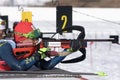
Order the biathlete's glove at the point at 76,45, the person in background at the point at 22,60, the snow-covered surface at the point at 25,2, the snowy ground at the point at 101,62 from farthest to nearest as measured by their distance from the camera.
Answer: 1. the snow-covered surface at the point at 25,2
2. the snowy ground at the point at 101,62
3. the biathlete's glove at the point at 76,45
4. the person in background at the point at 22,60

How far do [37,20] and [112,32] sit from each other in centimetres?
358

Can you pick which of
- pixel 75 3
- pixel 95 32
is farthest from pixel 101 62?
pixel 75 3

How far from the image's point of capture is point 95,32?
48.9 feet

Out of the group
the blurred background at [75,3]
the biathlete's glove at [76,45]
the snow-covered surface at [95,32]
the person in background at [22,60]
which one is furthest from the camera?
the blurred background at [75,3]

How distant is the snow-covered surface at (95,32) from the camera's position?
30.0ft

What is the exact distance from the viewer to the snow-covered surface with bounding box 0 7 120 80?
9137 millimetres

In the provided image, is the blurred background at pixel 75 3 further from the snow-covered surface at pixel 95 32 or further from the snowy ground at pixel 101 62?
the snowy ground at pixel 101 62

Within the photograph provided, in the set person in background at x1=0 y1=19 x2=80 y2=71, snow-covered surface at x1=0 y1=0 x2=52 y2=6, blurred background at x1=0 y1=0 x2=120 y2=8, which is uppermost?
person in background at x1=0 y1=19 x2=80 y2=71

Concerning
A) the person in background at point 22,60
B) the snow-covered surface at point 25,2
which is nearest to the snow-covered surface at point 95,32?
the person in background at point 22,60

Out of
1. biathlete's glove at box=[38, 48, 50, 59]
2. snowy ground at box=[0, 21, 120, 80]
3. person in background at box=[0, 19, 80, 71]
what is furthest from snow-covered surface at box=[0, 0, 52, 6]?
biathlete's glove at box=[38, 48, 50, 59]

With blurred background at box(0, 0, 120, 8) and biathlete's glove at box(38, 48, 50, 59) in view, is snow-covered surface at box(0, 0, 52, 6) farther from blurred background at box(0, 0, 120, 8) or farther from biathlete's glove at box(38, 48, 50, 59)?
biathlete's glove at box(38, 48, 50, 59)

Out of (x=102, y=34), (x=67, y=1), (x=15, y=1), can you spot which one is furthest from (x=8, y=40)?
(x=67, y=1)

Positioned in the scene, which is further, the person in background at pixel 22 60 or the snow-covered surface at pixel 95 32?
the snow-covered surface at pixel 95 32

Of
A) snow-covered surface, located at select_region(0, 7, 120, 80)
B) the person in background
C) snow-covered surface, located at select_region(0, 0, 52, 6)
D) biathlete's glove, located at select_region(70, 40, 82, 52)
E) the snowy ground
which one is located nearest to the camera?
the person in background
